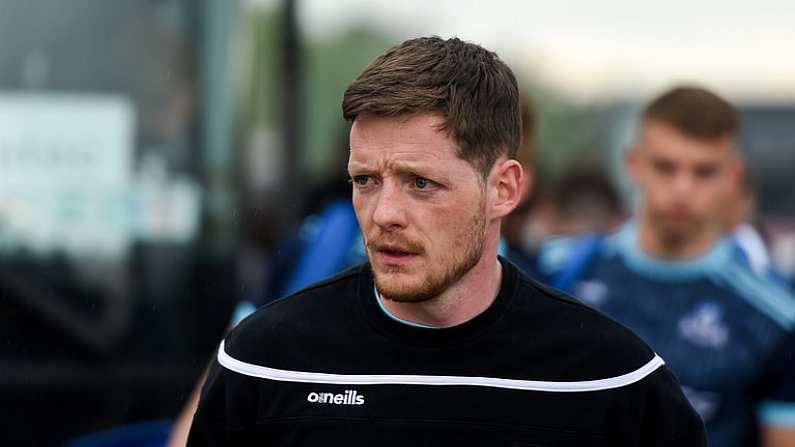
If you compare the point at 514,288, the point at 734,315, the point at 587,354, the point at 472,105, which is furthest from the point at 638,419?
the point at 734,315

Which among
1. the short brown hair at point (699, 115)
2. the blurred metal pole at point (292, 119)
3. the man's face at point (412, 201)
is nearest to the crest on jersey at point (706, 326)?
the short brown hair at point (699, 115)

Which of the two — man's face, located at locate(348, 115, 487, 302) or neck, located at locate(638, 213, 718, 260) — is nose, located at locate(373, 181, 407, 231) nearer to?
man's face, located at locate(348, 115, 487, 302)

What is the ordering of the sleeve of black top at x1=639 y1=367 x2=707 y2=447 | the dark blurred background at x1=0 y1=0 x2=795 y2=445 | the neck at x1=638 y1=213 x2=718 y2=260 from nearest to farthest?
the sleeve of black top at x1=639 y1=367 x2=707 y2=447 < the neck at x1=638 y1=213 x2=718 y2=260 < the dark blurred background at x1=0 y1=0 x2=795 y2=445

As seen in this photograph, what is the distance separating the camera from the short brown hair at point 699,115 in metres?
4.79

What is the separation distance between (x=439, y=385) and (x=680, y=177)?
223cm

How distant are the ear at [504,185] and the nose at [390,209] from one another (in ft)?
0.64

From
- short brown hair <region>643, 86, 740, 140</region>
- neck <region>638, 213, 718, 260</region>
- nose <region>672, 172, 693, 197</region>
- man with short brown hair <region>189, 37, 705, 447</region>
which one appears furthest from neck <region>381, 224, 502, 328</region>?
short brown hair <region>643, 86, 740, 140</region>

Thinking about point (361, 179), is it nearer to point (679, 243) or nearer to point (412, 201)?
point (412, 201)

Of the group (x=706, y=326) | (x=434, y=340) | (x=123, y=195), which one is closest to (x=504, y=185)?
(x=434, y=340)

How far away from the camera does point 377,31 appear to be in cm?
675

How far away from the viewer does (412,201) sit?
2641 mm

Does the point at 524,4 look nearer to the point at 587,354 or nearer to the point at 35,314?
the point at 35,314

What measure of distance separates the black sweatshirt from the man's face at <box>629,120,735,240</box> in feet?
6.22

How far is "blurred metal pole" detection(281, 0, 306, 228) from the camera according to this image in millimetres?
6312
